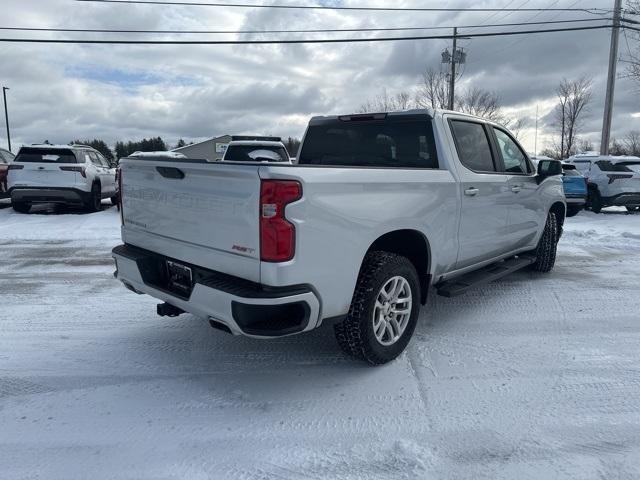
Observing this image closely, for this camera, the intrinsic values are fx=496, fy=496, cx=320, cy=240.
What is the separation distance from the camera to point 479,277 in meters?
4.72

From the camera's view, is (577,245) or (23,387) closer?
(23,387)

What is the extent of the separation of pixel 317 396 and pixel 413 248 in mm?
1402

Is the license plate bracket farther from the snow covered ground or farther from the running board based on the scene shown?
the running board

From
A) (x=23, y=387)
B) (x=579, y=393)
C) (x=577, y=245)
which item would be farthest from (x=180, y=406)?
(x=577, y=245)

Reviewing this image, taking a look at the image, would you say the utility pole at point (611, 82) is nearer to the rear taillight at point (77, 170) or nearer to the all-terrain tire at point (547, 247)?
the all-terrain tire at point (547, 247)

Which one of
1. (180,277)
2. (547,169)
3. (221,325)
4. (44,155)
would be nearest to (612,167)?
(547,169)

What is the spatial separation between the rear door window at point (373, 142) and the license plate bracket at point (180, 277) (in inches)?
74.6

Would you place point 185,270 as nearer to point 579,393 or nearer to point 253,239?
point 253,239

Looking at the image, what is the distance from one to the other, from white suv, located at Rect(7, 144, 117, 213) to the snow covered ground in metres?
7.87

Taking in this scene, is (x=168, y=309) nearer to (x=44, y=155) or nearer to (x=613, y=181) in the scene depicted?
(x=44, y=155)

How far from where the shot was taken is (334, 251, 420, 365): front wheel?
3.36 metres

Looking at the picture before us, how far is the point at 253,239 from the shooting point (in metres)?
2.85

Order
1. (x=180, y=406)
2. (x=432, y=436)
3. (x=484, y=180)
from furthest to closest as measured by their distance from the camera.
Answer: (x=484, y=180) → (x=180, y=406) → (x=432, y=436)

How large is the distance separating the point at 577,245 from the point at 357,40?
37.4 feet
